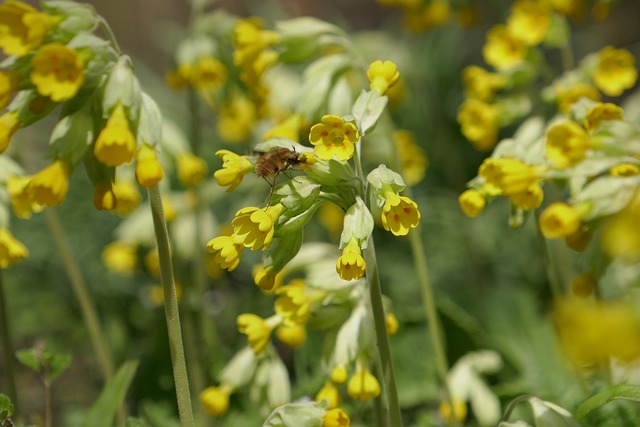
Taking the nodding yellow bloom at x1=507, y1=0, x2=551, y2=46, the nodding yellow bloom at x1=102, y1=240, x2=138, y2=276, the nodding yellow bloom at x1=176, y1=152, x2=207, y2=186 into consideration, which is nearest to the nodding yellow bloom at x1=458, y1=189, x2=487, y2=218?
the nodding yellow bloom at x1=507, y1=0, x2=551, y2=46

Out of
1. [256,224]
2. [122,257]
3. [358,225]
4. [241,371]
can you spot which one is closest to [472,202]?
[358,225]

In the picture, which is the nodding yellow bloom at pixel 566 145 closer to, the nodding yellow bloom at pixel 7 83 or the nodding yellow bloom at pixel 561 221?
the nodding yellow bloom at pixel 561 221

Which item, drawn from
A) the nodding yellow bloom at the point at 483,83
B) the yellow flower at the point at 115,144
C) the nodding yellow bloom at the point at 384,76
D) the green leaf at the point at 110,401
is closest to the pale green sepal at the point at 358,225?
the nodding yellow bloom at the point at 384,76

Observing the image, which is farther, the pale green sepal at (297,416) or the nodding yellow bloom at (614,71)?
the nodding yellow bloom at (614,71)

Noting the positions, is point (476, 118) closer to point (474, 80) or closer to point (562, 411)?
point (474, 80)

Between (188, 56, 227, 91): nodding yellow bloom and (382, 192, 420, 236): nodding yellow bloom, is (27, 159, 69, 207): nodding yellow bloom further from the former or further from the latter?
(188, 56, 227, 91): nodding yellow bloom
